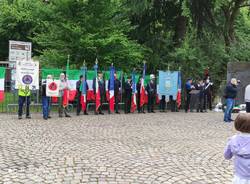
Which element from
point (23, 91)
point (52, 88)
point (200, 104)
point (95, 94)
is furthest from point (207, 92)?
point (23, 91)

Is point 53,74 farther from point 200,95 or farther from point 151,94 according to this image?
point 200,95

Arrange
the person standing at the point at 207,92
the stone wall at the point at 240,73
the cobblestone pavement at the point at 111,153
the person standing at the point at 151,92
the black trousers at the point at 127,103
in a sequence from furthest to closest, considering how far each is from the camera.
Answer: the stone wall at the point at 240,73 < the person standing at the point at 207,92 < the person standing at the point at 151,92 < the black trousers at the point at 127,103 < the cobblestone pavement at the point at 111,153

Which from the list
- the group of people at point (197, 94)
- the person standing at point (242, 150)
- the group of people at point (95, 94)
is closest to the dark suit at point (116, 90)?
the group of people at point (95, 94)

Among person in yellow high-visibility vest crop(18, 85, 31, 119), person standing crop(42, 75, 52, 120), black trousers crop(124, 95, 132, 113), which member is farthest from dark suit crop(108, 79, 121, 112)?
person in yellow high-visibility vest crop(18, 85, 31, 119)

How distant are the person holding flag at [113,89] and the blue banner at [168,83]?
272cm

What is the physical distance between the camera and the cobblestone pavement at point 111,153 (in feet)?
24.5

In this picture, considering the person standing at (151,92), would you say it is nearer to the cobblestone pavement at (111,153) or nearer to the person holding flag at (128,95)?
the person holding flag at (128,95)

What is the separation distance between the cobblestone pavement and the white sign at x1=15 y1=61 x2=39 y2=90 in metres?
1.80

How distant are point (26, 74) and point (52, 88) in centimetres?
116

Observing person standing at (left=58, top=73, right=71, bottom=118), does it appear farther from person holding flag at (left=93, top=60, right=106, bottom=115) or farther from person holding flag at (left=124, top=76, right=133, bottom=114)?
person holding flag at (left=124, top=76, right=133, bottom=114)

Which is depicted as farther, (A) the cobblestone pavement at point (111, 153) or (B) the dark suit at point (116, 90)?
(B) the dark suit at point (116, 90)

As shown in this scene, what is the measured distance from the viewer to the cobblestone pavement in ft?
24.5

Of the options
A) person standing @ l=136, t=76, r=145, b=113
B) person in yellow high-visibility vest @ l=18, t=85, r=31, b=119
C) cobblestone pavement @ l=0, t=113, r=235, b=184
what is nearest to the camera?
cobblestone pavement @ l=0, t=113, r=235, b=184

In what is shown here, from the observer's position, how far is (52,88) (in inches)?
682
